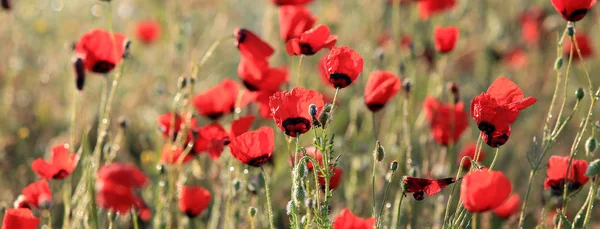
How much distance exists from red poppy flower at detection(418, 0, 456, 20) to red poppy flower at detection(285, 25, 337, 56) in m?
1.74

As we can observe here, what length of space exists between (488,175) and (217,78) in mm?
3236

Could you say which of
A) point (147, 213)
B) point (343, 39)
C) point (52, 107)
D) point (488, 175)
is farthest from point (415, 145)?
point (488, 175)

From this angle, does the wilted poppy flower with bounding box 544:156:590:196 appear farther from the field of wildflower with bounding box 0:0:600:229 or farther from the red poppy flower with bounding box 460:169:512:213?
the red poppy flower with bounding box 460:169:512:213

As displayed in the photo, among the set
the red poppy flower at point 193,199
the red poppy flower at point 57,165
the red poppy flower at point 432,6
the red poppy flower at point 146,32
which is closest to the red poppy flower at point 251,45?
the red poppy flower at point 193,199

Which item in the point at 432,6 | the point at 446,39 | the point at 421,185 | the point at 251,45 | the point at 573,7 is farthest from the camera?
the point at 432,6

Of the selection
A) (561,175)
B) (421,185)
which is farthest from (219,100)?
(561,175)

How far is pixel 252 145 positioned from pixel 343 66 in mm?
294

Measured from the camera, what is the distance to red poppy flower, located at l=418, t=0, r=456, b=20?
12.1ft

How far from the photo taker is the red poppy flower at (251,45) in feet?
7.28

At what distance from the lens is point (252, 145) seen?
178 centimetres

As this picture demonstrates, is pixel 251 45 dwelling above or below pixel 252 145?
above

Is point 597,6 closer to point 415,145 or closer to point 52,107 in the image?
point 415,145

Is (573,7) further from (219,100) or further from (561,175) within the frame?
(219,100)

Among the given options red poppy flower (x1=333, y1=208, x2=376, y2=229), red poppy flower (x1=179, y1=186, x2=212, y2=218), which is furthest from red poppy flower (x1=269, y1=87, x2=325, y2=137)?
red poppy flower (x1=179, y1=186, x2=212, y2=218)
